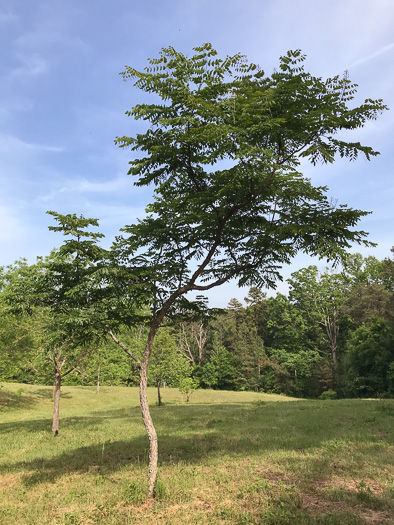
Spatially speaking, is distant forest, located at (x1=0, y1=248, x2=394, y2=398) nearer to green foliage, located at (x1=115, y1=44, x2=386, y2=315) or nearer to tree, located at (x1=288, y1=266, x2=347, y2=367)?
tree, located at (x1=288, y1=266, x2=347, y2=367)

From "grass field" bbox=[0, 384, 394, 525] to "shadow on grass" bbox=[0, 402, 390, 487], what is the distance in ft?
0.16

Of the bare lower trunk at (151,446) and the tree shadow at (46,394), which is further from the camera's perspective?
the tree shadow at (46,394)

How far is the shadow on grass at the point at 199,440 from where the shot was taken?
12.2 m

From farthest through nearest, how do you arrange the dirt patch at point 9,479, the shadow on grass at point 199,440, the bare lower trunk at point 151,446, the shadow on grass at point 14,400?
the shadow on grass at point 14,400 < the shadow on grass at point 199,440 < the dirt patch at point 9,479 < the bare lower trunk at point 151,446

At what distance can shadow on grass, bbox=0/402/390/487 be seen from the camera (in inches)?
480

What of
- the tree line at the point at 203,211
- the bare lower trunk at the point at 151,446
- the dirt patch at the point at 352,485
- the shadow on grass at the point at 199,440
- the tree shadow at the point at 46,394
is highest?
the tree line at the point at 203,211

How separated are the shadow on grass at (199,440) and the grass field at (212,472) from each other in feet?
0.16

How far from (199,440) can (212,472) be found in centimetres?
508

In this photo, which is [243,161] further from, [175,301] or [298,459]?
[298,459]

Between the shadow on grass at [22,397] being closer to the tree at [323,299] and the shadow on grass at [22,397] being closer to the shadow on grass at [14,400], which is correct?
the shadow on grass at [14,400]

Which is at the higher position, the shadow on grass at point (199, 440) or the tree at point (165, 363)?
the tree at point (165, 363)

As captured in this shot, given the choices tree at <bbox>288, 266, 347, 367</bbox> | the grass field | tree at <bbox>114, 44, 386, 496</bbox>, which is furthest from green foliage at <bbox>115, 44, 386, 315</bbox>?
tree at <bbox>288, 266, 347, 367</bbox>

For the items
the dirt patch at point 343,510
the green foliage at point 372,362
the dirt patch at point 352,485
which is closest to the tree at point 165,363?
the green foliage at point 372,362

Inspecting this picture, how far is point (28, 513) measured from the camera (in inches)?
325
